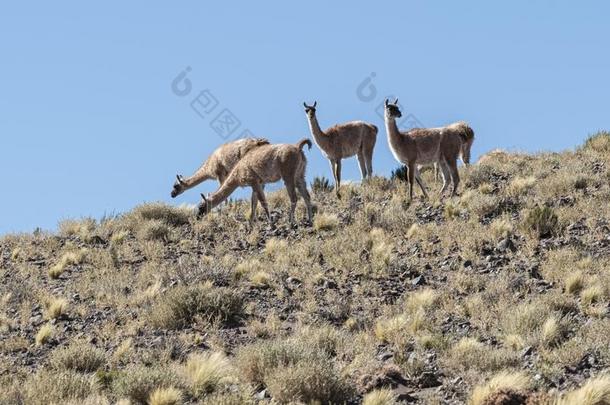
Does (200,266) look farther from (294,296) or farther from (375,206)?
(375,206)

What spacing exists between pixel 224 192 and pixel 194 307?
620cm

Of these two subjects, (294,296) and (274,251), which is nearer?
(294,296)

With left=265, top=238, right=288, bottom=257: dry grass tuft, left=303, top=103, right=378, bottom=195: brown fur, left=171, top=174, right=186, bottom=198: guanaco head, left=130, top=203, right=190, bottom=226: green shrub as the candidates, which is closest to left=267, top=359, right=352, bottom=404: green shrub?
left=265, top=238, right=288, bottom=257: dry grass tuft

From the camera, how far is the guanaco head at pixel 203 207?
62.3ft

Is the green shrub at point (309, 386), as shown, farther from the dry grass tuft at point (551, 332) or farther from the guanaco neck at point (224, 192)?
the guanaco neck at point (224, 192)

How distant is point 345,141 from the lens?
22578mm

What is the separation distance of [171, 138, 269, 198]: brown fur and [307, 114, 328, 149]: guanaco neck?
6.37 ft

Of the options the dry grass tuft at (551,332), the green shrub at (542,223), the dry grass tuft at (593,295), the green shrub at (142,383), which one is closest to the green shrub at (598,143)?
the green shrub at (542,223)

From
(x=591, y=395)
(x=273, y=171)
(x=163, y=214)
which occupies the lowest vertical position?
(x=591, y=395)

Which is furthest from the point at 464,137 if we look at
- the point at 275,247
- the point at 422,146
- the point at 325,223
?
the point at 275,247

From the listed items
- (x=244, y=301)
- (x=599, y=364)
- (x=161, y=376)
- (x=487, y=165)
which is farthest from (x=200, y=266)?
(x=487, y=165)

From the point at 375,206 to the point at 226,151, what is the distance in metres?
3.93

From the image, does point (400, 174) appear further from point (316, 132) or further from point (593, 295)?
point (593, 295)

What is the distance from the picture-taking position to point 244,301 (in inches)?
522
